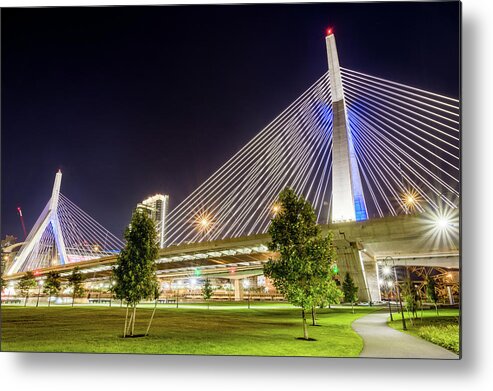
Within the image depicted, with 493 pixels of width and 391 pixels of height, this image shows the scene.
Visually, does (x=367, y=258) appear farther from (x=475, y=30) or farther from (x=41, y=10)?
(x=41, y=10)

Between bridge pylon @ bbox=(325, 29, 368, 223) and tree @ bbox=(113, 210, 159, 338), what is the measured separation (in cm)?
487

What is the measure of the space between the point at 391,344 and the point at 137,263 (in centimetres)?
453

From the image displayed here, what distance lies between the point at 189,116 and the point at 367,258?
4410mm

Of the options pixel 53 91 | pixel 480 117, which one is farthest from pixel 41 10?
pixel 480 117

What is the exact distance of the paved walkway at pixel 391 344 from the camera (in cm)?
491

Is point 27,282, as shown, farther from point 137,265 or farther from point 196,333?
point 196,333

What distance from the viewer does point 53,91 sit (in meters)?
6.70

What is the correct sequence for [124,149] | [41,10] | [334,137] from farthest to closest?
[334,137] < [124,149] < [41,10]

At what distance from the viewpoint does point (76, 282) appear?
38.6ft

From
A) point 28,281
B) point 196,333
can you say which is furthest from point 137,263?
point 28,281

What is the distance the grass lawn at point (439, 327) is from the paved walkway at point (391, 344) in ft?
0.30

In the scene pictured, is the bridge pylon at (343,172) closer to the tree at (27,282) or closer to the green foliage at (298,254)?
the green foliage at (298,254)

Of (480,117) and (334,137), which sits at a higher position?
(334,137)

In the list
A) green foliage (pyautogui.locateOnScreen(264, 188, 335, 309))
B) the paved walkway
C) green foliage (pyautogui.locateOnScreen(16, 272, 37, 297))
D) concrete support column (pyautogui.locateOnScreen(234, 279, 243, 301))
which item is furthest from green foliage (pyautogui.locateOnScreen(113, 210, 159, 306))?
green foliage (pyautogui.locateOnScreen(16, 272, 37, 297))
